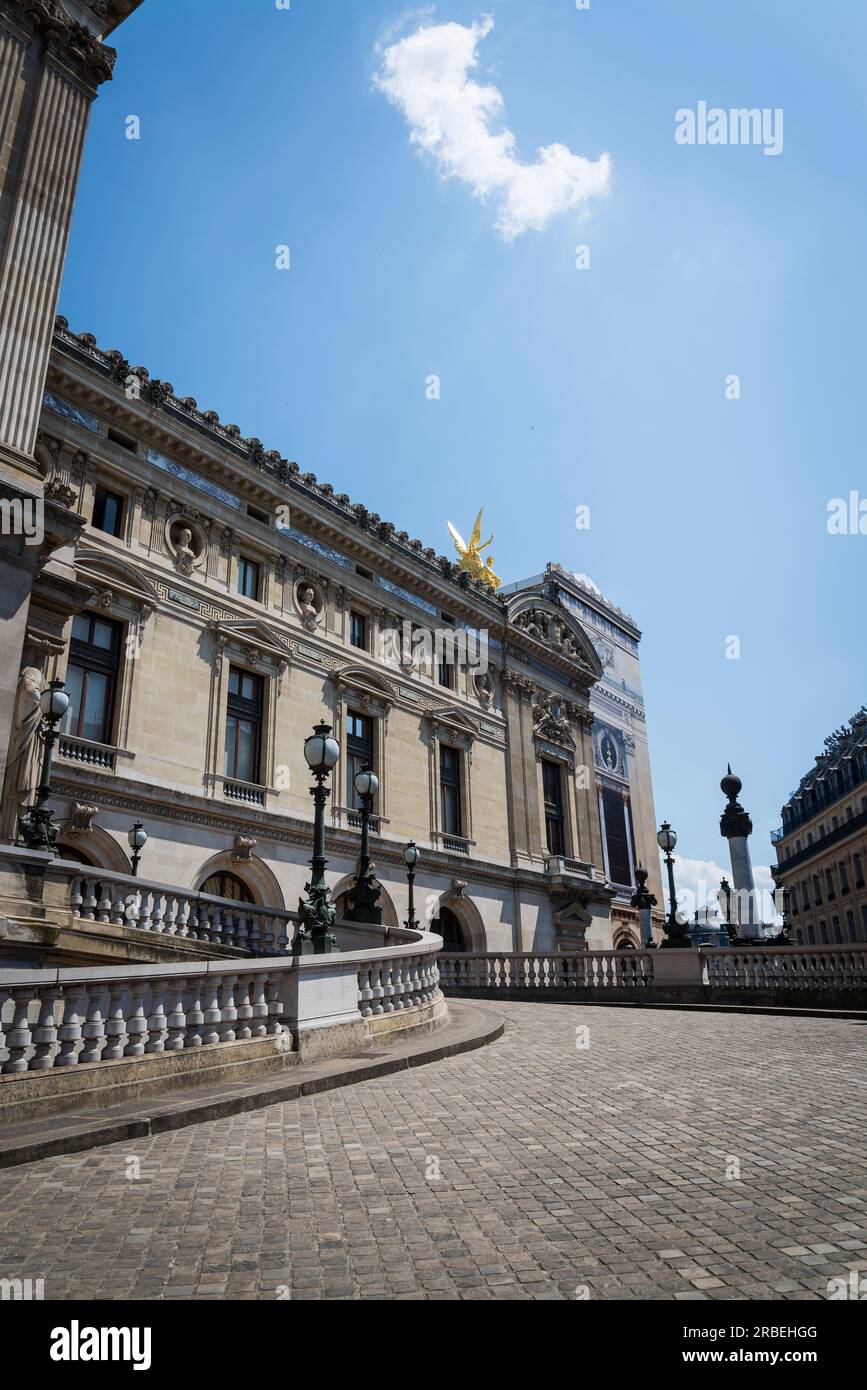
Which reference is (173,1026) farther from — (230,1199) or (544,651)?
(544,651)

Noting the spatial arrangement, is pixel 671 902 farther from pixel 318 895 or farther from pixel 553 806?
pixel 553 806

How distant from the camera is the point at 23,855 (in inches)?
444

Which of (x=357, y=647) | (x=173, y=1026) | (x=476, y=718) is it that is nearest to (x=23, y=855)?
(x=173, y=1026)

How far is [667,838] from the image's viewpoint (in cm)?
2259

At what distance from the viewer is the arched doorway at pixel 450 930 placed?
33.4 metres

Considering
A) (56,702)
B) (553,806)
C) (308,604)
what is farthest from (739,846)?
(56,702)

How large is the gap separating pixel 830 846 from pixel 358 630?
42092 millimetres

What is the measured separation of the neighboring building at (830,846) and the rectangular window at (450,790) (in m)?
28.4

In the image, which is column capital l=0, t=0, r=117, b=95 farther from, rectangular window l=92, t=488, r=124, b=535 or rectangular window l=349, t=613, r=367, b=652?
rectangular window l=349, t=613, r=367, b=652

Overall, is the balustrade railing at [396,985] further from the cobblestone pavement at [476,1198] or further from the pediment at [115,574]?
the pediment at [115,574]

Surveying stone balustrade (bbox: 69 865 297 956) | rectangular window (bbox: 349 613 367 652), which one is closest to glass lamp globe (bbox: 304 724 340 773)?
stone balustrade (bbox: 69 865 297 956)

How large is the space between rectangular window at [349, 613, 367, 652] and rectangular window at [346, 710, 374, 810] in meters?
2.67

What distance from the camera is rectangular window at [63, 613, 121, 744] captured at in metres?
22.5

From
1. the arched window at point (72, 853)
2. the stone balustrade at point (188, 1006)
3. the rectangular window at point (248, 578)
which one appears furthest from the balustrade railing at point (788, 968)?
the rectangular window at point (248, 578)
